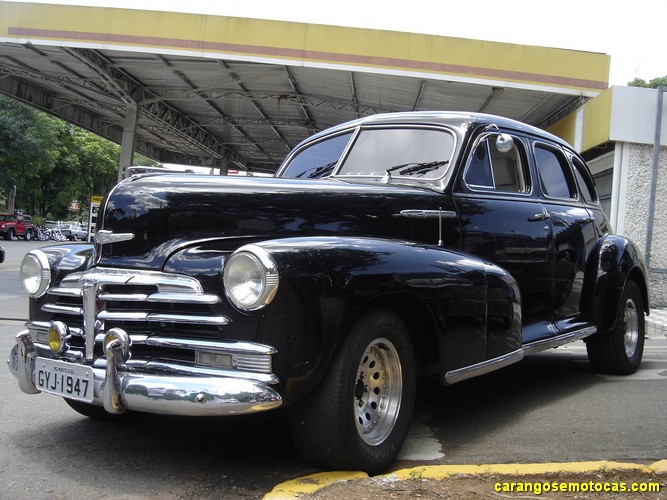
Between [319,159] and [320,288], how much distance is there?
1924 mm

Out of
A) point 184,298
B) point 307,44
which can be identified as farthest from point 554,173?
point 307,44

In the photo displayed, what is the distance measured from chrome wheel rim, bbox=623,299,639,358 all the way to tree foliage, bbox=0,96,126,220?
3540 centimetres

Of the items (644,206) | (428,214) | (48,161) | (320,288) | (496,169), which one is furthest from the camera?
(48,161)

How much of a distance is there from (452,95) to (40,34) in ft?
31.0

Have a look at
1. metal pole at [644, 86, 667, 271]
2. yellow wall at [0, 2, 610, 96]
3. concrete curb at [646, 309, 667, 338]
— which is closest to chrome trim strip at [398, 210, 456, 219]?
concrete curb at [646, 309, 667, 338]

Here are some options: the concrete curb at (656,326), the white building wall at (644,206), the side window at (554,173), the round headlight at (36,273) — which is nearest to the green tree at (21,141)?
the white building wall at (644,206)

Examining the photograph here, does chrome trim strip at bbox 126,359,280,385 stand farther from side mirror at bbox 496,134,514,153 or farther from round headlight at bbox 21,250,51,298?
side mirror at bbox 496,134,514,153

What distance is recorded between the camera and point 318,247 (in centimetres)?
280

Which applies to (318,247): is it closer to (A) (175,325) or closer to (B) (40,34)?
(A) (175,325)

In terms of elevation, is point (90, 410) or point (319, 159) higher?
point (319, 159)

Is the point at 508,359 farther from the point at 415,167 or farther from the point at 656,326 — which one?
the point at 656,326

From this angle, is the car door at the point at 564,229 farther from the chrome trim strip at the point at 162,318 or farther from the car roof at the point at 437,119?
the chrome trim strip at the point at 162,318

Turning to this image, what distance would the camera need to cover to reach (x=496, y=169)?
4.21 meters

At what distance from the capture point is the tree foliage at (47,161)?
115 ft
